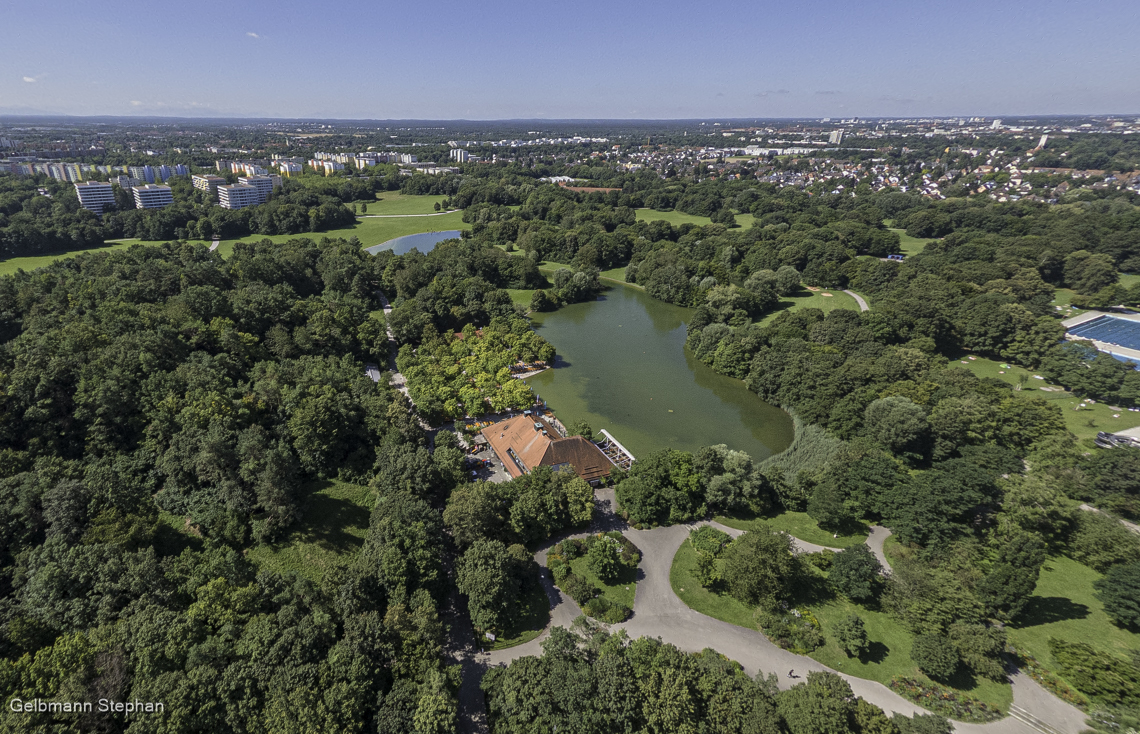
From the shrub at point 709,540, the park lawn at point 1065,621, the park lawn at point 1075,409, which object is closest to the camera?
the park lawn at point 1065,621

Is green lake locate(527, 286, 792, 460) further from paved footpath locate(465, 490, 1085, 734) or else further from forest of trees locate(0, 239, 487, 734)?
forest of trees locate(0, 239, 487, 734)

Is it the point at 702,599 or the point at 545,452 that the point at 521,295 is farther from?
the point at 702,599

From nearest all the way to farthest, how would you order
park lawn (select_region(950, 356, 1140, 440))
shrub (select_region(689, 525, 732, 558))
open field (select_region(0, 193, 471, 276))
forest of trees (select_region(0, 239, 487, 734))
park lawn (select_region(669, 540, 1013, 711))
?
forest of trees (select_region(0, 239, 487, 734)) → park lawn (select_region(669, 540, 1013, 711)) → shrub (select_region(689, 525, 732, 558)) → park lawn (select_region(950, 356, 1140, 440)) → open field (select_region(0, 193, 471, 276))

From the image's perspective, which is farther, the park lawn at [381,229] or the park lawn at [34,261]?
the park lawn at [381,229]

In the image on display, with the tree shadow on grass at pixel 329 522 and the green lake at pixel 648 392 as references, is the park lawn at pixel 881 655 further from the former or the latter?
the tree shadow on grass at pixel 329 522

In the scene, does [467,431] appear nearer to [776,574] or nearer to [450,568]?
[450,568]

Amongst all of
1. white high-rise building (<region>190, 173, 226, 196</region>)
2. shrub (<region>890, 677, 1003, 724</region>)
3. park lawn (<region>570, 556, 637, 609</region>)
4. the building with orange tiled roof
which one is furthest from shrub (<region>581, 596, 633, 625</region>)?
white high-rise building (<region>190, 173, 226, 196</region>)

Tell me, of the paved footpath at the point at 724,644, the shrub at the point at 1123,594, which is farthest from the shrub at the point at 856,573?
the shrub at the point at 1123,594
